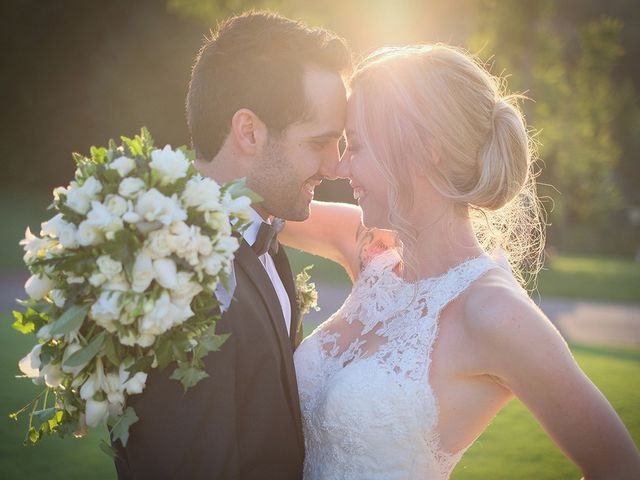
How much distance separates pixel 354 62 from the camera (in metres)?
4.25

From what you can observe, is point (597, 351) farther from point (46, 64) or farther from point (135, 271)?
point (46, 64)

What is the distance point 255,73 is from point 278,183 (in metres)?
0.59

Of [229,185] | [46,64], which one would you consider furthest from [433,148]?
[46,64]

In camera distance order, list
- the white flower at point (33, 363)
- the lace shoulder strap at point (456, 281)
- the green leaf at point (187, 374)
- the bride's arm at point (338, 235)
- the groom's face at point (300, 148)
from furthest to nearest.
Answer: the bride's arm at point (338, 235) → the groom's face at point (300, 148) → the lace shoulder strap at point (456, 281) → the white flower at point (33, 363) → the green leaf at point (187, 374)

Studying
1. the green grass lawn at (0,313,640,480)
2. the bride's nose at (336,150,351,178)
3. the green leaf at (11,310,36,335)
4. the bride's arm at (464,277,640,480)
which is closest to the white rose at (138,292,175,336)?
the green leaf at (11,310,36,335)

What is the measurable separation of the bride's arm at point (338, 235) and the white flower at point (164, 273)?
2.08m

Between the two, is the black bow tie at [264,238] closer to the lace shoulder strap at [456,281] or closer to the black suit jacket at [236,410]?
the black suit jacket at [236,410]

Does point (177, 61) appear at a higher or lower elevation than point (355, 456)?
higher

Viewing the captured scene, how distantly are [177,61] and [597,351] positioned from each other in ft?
59.9

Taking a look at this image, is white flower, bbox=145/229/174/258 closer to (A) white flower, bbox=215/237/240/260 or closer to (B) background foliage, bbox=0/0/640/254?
(A) white flower, bbox=215/237/240/260

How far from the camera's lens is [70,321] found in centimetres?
246

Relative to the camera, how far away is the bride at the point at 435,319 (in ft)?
9.58

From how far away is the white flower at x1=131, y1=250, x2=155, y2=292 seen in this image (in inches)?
94.5

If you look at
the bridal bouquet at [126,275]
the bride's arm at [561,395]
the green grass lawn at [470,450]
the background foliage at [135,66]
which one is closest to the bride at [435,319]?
the bride's arm at [561,395]
